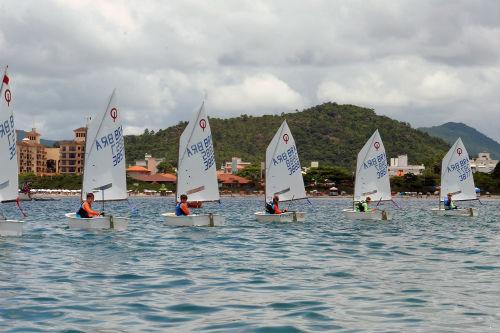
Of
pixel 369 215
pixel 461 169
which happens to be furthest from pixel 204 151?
pixel 461 169

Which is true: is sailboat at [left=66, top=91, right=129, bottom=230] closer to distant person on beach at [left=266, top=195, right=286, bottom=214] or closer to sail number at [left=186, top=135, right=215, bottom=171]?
sail number at [left=186, top=135, right=215, bottom=171]

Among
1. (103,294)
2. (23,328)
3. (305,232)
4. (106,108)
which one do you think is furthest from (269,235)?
(23,328)

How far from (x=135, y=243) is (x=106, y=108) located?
1136cm

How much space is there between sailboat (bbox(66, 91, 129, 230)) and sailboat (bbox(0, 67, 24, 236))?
8012 millimetres

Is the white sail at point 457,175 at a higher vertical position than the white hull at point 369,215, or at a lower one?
higher

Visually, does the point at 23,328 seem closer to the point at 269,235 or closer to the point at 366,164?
the point at 269,235

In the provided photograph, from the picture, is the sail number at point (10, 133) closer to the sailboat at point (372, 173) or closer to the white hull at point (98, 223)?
the white hull at point (98, 223)

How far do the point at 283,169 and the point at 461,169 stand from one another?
22808 mm

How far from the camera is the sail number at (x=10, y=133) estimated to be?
3359 centimetres

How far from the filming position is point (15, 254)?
27.7m

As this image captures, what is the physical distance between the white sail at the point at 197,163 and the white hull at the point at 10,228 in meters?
14.2

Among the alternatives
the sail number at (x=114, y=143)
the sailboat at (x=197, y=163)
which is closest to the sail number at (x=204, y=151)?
the sailboat at (x=197, y=163)

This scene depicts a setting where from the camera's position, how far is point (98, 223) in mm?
38781

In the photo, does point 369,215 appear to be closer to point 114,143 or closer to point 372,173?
point 372,173
